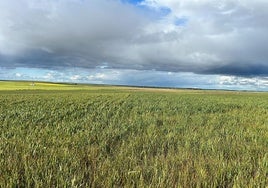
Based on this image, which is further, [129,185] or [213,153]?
[213,153]

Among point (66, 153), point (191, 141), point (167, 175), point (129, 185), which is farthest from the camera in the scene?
point (191, 141)

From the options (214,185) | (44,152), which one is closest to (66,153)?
(44,152)

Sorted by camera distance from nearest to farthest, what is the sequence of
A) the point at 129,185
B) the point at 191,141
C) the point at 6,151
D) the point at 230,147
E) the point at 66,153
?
the point at 129,185 → the point at 66,153 → the point at 6,151 → the point at 230,147 → the point at 191,141

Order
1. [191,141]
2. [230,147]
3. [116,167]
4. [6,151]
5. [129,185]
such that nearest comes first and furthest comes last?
[129,185] < [116,167] < [6,151] < [230,147] < [191,141]

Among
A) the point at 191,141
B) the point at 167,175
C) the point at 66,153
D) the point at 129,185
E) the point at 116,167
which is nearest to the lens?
the point at 129,185

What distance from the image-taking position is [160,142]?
779 centimetres

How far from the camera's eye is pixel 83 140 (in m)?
7.78

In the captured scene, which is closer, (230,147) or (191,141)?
(230,147)

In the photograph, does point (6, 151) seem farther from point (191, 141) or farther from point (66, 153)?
point (191, 141)

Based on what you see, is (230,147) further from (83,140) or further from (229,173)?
(83,140)

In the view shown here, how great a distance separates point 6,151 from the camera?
6.19 meters

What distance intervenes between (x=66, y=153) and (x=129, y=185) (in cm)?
205

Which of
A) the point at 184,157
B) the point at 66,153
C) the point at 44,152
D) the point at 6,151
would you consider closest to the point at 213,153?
the point at 184,157

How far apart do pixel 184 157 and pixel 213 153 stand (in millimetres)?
969
